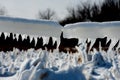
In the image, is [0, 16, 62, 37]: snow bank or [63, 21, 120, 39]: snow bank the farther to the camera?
[0, 16, 62, 37]: snow bank

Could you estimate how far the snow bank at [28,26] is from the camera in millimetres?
5581

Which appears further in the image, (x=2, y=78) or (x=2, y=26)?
(x=2, y=26)

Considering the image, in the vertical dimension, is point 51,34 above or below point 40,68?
below

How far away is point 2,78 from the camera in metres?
1.60

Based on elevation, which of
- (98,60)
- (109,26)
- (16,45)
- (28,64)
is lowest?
(16,45)

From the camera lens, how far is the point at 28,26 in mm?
5891

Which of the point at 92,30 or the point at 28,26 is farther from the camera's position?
the point at 28,26

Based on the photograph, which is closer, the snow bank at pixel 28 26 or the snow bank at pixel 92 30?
the snow bank at pixel 92 30

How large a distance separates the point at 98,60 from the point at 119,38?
3.47 m

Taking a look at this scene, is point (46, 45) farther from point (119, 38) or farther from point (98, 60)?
point (98, 60)

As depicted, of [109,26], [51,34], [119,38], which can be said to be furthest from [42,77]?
[51,34]

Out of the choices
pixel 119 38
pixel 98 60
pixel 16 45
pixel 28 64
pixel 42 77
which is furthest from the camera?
pixel 16 45

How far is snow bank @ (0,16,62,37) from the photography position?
18.3 feet

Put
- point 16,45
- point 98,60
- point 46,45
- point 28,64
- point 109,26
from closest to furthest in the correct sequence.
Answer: point 28,64 → point 98,60 → point 109,26 → point 46,45 → point 16,45
